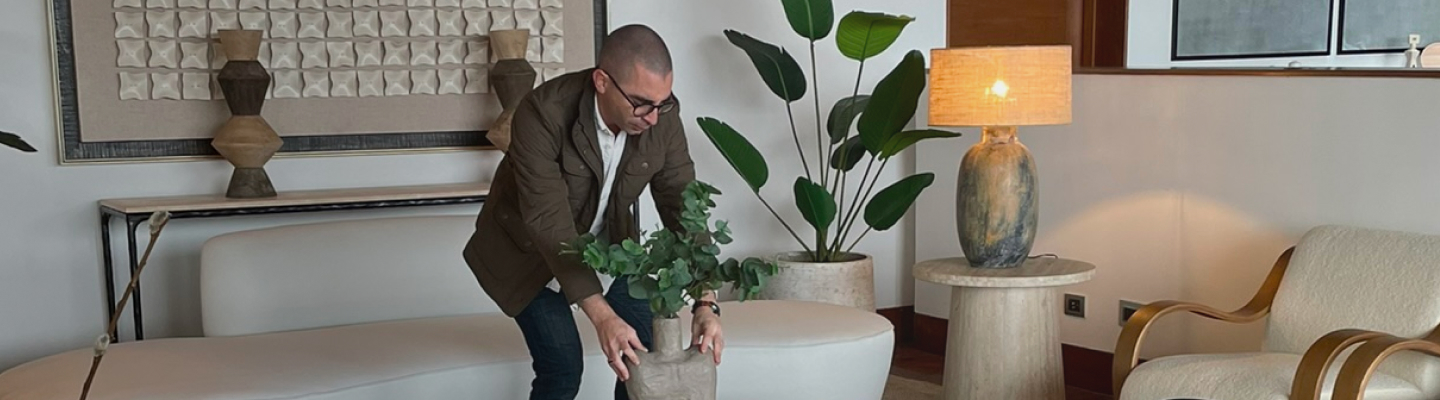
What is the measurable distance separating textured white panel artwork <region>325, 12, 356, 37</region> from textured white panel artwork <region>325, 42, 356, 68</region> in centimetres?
3

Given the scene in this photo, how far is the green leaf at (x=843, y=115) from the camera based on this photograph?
4.80 metres

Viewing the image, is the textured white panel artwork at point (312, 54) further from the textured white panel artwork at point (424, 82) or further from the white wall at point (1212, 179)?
the white wall at point (1212, 179)

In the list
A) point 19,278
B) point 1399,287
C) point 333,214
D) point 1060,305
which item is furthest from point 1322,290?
point 19,278

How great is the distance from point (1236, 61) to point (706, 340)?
195 inches

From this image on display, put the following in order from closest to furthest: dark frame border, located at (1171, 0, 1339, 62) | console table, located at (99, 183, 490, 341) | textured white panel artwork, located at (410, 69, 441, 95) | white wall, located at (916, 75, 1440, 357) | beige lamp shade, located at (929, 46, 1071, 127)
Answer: white wall, located at (916, 75, 1440, 357), beige lamp shade, located at (929, 46, 1071, 127), console table, located at (99, 183, 490, 341), textured white panel artwork, located at (410, 69, 441, 95), dark frame border, located at (1171, 0, 1339, 62)

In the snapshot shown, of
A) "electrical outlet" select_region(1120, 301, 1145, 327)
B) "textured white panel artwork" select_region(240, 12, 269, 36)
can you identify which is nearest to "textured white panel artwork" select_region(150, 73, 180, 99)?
"textured white panel artwork" select_region(240, 12, 269, 36)

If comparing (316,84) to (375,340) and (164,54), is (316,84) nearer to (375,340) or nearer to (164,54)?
(164,54)

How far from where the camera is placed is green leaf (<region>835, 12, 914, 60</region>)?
448 centimetres

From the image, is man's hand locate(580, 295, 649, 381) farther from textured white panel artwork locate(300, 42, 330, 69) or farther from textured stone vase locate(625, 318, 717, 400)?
textured white panel artwork locate(300, 42, 330, 69)

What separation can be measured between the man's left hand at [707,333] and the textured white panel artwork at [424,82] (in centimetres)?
234

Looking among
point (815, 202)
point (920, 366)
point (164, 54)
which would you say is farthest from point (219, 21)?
point (920, 366)

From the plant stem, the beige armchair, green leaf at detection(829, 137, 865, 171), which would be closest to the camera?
the beige armchair

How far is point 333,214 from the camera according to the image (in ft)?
14.5

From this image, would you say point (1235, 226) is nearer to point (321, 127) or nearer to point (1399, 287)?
point (1399, 287)
